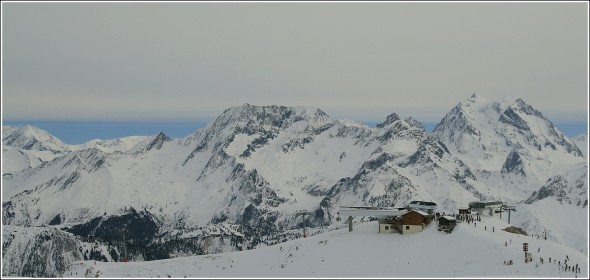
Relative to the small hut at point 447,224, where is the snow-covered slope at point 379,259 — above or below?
below

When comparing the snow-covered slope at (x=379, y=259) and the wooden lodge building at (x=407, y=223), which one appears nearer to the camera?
the snow-covered slope at (x=379, y=259)

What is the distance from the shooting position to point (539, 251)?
332 ft

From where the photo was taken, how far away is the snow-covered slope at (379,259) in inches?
3784

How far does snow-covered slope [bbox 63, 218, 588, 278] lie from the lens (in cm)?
9612

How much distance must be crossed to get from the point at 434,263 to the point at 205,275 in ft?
109

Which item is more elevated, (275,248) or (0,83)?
(0,83)

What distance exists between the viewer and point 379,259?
348 feet

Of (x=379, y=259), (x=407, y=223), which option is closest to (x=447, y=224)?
(x=407, y=223)

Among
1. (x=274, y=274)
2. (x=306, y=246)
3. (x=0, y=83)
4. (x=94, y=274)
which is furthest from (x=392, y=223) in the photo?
(x=0, y=83)

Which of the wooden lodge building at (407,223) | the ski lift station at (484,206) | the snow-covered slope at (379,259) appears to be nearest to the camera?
the snow-covered slope at (379,259)

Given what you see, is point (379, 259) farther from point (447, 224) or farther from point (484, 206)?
point (484, 206)

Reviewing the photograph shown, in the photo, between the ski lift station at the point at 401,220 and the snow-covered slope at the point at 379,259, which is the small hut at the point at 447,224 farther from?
the ski lift station at the point at 401,220

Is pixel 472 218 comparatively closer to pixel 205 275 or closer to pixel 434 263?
pixel 434 263

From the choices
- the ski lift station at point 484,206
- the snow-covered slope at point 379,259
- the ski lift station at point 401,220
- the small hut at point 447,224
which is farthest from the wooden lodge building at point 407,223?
the ski lift station at point 484,206
